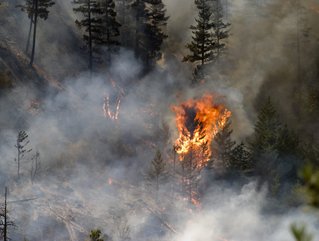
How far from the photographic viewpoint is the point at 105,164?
46.1m

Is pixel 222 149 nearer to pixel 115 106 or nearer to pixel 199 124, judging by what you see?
pixel 199 124

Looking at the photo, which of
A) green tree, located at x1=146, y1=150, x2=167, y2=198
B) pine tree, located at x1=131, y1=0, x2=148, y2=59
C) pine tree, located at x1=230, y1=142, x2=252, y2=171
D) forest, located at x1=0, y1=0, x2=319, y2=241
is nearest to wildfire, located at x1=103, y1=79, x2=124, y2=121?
forest, located at x1=0, y1=0, x2=319, y2=241

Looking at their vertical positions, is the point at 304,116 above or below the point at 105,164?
above

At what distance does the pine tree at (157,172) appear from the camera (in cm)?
4288

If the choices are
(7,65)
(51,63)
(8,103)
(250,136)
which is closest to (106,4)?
(51,63)

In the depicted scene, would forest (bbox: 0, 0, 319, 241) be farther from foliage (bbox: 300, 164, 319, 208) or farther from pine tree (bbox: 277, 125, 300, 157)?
foliage (bbox: 300, 164, 319, 208)

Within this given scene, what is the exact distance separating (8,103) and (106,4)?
1902 centimetres

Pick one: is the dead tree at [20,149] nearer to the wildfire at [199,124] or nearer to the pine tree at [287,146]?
the wildfire at [199,124]

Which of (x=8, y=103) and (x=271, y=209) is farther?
(x=8, y=103)

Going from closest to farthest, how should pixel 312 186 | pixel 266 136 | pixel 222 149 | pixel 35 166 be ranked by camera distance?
1. pixel 312 186
2. pixel 35 166
3. pixel 266 136
4. pixel 222 149

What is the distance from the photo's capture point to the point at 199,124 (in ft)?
175

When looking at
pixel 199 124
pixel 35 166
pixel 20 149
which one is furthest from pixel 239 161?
pixel 20 149

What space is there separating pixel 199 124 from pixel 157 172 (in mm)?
12260

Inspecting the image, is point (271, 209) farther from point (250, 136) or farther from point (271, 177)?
point (250, 136)
